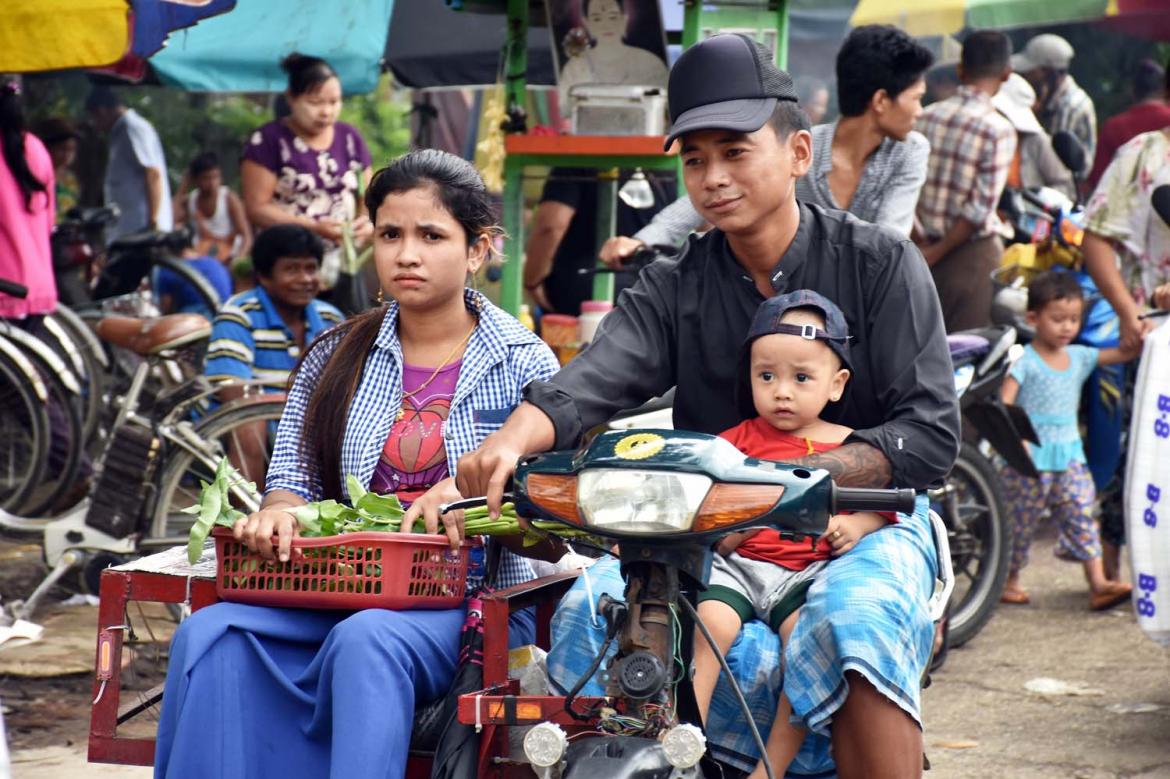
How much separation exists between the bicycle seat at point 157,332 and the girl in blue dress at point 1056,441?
11.4 feet

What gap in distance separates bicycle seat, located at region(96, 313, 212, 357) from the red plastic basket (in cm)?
300

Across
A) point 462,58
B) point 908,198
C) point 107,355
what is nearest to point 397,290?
point 908,198

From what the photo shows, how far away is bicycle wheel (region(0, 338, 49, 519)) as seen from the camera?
6.76m

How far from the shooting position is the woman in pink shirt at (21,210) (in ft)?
22.1

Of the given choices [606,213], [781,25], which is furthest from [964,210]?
[606,213]

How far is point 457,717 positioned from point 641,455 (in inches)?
24.5

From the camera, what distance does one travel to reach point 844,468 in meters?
2.81

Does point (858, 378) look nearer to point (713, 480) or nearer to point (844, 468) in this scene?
point (844, 468)

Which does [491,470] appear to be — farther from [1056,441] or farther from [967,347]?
[1056,441]

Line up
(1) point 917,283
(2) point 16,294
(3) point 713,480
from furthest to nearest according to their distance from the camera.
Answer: (2) point 16,294, (1) point 917,283, (3) point 713,480

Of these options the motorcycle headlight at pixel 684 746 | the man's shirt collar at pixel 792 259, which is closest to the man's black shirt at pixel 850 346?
the man's shirt collar at pixel 792 259

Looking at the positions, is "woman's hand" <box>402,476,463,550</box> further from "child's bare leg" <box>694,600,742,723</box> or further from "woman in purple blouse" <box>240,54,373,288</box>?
"woman in purple blouse" <box>240,54,373,288</box>

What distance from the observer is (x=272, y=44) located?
8.27 metres

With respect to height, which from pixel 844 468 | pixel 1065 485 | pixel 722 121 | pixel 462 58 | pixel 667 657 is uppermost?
pixel 462 58
